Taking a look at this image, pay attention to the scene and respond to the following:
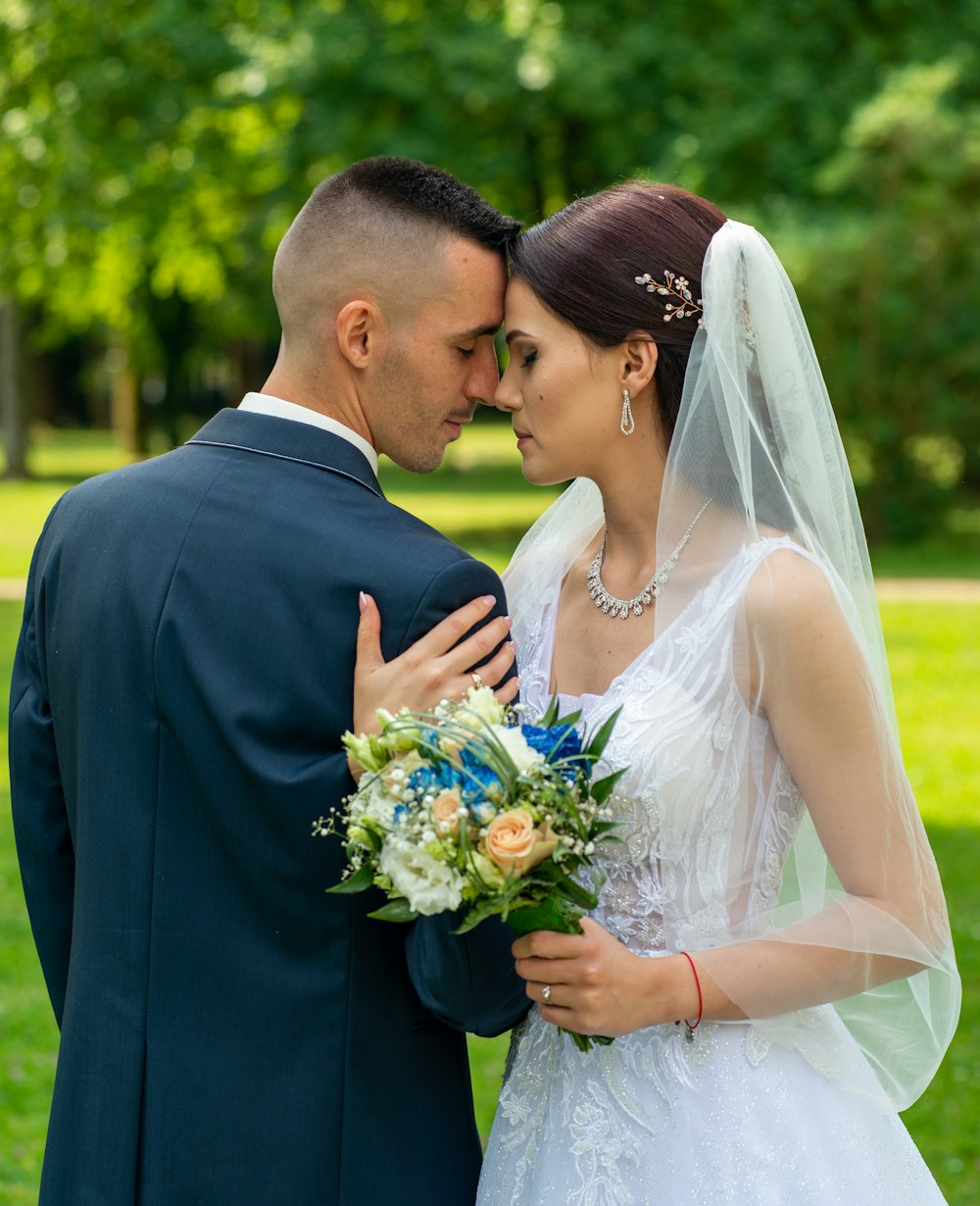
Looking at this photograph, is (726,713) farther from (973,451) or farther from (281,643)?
(973,451)

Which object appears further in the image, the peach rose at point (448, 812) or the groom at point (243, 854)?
the groom at point (243, 854)

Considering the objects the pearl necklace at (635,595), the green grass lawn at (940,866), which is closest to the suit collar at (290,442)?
the pearl necklace at (635,595)

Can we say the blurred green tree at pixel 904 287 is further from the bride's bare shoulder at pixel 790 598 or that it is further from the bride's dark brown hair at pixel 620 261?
the bride's bare shoulder at pixel 790 598

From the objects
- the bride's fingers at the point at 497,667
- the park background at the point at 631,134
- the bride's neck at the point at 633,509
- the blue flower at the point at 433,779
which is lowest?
the blue flower at the point at 433,779

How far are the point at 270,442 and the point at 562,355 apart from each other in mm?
688

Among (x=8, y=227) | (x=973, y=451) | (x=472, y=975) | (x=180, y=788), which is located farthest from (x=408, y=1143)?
(x=8, y=227)

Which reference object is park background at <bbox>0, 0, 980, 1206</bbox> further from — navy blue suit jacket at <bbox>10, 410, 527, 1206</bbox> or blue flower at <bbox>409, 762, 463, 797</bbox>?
blue flower at <bbox>409, 762, 463, 797</bbox>

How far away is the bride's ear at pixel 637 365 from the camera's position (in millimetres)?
3094

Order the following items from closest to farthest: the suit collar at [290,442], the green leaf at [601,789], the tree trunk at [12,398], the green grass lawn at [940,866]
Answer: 1. the green leaf at [601,789]
2. the suit collar at [290,442]
3. the green grass lawn at [940,866]
4. the tree trunk at [12,398]

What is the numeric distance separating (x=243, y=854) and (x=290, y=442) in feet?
2.41

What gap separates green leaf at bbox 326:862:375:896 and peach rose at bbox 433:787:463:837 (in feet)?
0.50

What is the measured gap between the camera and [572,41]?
17.1 m

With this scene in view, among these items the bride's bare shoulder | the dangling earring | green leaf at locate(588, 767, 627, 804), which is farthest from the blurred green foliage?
green leaf at locate(588, 767, 627, 804)

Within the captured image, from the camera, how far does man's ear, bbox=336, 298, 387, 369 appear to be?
2.84m
